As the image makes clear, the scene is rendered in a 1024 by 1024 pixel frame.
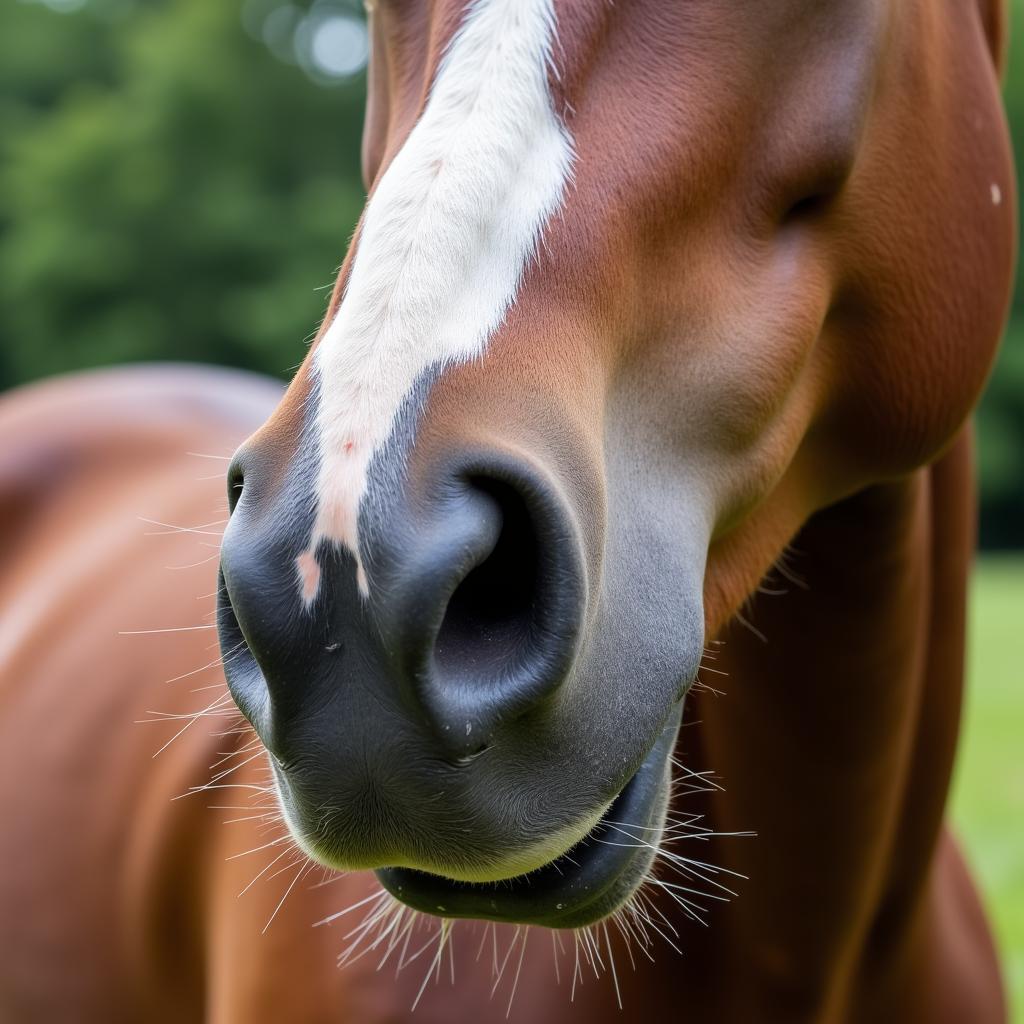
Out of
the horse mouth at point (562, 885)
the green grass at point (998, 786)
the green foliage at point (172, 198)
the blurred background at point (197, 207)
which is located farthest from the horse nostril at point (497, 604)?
the green foliage at point (172, 198)

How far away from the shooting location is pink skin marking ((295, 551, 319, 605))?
920 millimetres

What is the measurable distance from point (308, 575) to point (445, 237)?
286 millimetres

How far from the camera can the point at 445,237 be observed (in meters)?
1.01

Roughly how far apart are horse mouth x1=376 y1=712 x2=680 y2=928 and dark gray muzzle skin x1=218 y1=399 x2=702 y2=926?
0.22 feet

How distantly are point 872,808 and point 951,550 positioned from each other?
0.35 metres

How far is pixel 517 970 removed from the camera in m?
1.51

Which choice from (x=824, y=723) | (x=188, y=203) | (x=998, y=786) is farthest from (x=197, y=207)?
(x=824, y=723)

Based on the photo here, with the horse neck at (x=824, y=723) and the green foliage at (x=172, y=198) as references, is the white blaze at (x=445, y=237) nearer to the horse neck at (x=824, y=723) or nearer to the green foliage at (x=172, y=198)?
the horse neck at (x=824, y=723)

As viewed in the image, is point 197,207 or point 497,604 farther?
point 197,207

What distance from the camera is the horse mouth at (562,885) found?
106 cm

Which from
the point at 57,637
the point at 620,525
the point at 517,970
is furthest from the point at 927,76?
the point at 57,637

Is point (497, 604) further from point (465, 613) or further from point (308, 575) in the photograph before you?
point (308, 575)

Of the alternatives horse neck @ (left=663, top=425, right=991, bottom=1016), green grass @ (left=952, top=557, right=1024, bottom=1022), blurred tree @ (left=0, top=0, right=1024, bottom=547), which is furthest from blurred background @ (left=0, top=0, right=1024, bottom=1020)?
horse neck @ (left=663, top=425, right=991, bottom=1016)

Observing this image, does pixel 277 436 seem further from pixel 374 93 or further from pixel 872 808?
pixel 872 808
